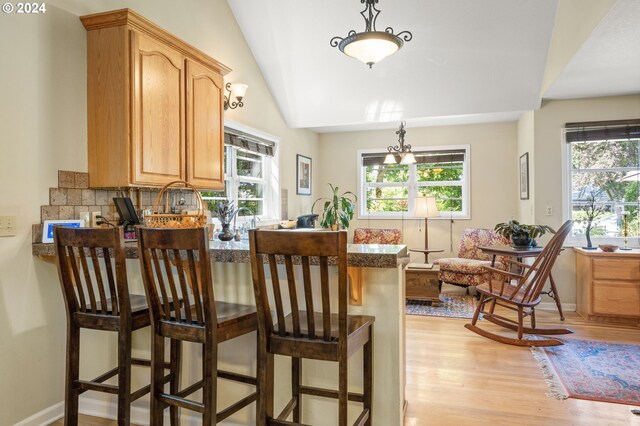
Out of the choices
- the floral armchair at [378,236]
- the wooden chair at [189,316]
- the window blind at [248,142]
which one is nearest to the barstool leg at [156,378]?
the wooden chair at [189,316]

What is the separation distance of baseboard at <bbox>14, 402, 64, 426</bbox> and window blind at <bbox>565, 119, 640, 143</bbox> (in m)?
5.22

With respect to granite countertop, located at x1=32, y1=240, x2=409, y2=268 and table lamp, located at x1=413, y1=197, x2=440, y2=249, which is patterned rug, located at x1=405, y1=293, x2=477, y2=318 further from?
granite countertop, located at x1=32, y1=240, x2=409, y2=268

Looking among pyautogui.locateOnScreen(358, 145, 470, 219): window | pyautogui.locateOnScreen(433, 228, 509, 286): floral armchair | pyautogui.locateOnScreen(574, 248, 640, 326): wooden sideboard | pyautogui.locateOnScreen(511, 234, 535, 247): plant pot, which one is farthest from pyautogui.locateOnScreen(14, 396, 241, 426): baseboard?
pyautogui.locateOnScreen(358, 145, 470, 219): window

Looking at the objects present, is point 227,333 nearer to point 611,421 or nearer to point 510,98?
point 611,421

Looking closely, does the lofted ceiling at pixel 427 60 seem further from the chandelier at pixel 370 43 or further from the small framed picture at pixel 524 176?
the chandelier at pixel 370 43

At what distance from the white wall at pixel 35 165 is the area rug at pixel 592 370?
9.49 ft

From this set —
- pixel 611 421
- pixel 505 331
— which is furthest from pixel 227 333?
pixel 505 331

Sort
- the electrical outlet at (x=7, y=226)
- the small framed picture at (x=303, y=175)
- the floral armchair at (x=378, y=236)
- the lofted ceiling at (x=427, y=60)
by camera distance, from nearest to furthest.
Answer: the electrical outlet at (x=7, y=226), the lofted ceiling at (x=427, y=60), the small framed picture at (x=303, y=175), the floral armchair at (x=378, y=236)

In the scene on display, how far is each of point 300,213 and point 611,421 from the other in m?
4.24

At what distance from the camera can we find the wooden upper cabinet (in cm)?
238

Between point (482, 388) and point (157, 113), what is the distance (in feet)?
8.99

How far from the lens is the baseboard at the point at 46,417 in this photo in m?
2.22

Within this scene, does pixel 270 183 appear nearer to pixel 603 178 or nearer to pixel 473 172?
pixel 473 172

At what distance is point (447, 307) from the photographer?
4805 millimetres
